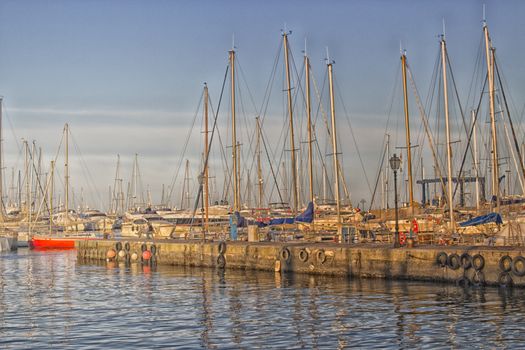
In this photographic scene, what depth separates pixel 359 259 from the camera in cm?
4175

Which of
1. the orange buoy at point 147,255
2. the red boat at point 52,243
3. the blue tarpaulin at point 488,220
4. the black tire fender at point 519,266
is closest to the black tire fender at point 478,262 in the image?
the black tire fender at point 519,266

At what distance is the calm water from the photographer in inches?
925

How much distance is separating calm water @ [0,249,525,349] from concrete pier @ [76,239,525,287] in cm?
120

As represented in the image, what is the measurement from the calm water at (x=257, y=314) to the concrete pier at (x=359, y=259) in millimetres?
1202

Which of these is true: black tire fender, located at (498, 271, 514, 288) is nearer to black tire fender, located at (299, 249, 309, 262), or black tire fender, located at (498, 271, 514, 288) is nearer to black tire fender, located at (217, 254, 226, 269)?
black tire fender, located at (299, 249, 309, 262)

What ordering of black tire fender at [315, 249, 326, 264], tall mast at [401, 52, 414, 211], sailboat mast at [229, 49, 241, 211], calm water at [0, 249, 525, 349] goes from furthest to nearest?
sailboat mast at [229, 49, 241, 211], tall mast at [401, 52, 414, 211], black tire fender at [315, 249, 326, 264], calm water at [0, 249, 525, 349]

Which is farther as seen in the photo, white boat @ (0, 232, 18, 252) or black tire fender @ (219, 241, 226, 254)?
white boat @ (0, 232, 18, 252)

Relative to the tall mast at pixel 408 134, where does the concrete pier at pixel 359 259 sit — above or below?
below

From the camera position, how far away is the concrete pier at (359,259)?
35.1m

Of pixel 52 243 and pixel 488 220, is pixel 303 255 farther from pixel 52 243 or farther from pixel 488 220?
pixel 52 243

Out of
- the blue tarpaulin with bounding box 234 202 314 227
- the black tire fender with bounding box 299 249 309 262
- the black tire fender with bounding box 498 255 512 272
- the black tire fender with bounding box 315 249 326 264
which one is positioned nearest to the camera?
the black tire fender with bounding box 498 255 512 272

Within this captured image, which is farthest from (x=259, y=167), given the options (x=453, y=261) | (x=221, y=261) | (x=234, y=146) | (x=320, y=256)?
(x=453, y=261)

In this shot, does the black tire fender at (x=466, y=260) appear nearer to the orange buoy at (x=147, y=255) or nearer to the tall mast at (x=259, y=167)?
the orange buoy at (x=147, y=255)

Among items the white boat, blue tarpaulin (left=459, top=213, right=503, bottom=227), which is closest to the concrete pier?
blue tarpaulin (left=459, top=213, right=503, bottom=227)
